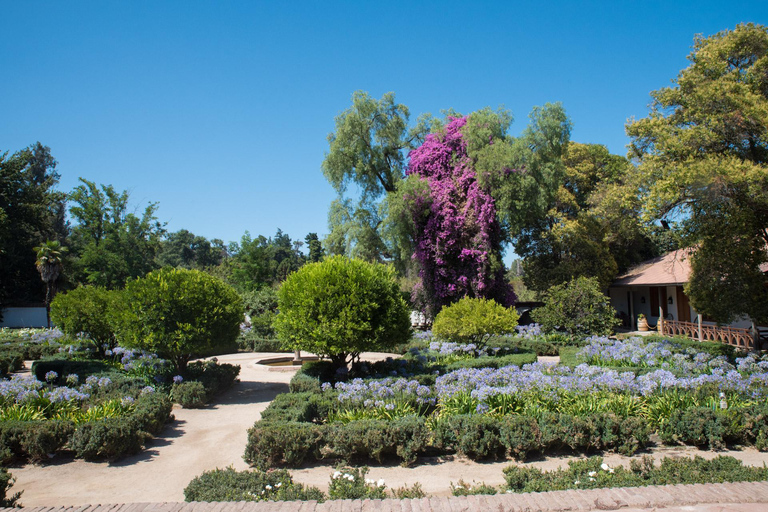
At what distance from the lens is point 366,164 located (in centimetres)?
2670

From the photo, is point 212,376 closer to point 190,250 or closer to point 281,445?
point 281,445

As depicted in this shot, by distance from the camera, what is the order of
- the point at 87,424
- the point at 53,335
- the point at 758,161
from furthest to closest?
the point at 53,335 → the point at 758,161 → the point at 87,424

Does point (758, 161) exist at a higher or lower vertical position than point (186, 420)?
higher

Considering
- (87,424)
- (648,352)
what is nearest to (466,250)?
(648,352)

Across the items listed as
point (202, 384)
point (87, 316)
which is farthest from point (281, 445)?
point (87, 316)

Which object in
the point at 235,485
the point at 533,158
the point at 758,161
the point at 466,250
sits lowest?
the point at 235,485

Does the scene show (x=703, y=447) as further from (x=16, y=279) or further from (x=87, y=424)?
(x=16, y=279)

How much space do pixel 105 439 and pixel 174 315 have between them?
14.1 feet

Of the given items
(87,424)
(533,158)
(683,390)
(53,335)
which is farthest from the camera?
(533,158)

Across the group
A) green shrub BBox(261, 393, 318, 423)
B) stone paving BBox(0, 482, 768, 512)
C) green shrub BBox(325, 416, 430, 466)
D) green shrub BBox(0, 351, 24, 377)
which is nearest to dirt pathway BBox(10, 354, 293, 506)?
green shrub BBox(261, 393, 318, 423)

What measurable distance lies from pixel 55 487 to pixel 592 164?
3121cm

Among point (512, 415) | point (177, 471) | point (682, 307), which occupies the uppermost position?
point (682, 307)

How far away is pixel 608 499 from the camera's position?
4.25 metres

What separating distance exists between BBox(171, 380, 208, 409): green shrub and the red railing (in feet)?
54.9
